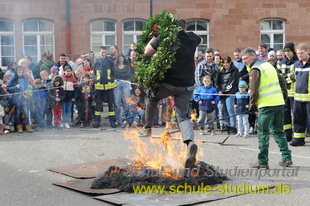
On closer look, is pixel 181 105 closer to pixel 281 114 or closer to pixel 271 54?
pixel 281 114

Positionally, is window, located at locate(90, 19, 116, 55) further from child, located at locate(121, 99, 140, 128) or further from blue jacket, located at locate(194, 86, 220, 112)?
blue jacket, located at locate(194, 86, 220, 112)

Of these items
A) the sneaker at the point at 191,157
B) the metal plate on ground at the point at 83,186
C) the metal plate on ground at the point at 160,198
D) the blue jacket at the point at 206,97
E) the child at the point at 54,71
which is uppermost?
the child at the point at 54,71

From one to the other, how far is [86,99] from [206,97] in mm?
3484

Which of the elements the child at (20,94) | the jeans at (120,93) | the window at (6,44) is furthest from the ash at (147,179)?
the window at (6,44)

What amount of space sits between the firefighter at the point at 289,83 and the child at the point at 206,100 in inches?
75.1

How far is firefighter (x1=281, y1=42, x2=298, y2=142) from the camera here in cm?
1157

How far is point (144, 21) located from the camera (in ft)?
67.9

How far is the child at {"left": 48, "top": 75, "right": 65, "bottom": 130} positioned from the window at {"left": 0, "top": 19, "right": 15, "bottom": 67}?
249 centimetres

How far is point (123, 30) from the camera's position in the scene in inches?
850

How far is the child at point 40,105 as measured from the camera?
14.0 meters

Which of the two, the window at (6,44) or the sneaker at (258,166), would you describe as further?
the window at (6,44)

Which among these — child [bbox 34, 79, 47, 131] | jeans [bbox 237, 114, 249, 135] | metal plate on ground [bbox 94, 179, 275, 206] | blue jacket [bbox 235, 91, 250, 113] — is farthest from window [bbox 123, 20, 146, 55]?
metal plate on ground [bbox 94, 179, 275, 206]

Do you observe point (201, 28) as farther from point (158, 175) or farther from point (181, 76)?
point (158, 175)

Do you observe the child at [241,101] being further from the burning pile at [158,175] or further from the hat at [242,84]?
the burning pile at [158,175]
